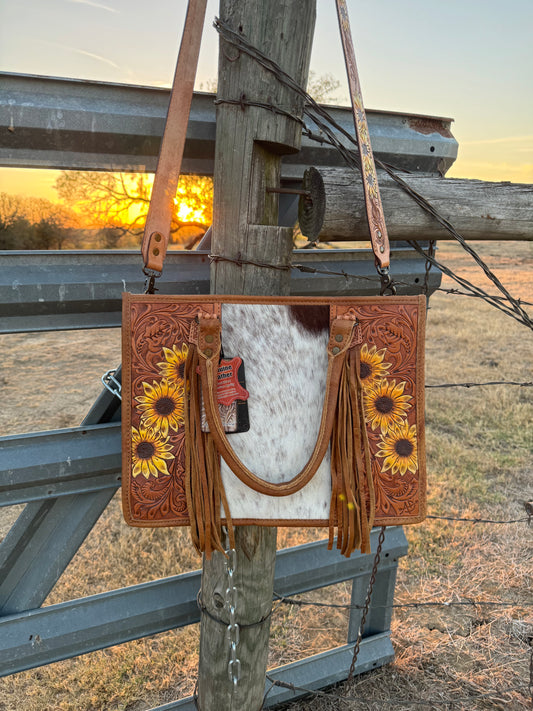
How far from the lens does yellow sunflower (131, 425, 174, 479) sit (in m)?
1.32

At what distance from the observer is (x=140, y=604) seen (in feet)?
5.96

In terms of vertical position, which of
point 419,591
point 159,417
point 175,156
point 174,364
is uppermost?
point 175,156

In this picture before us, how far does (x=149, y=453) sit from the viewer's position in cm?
133

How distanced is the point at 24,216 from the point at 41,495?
0.96 m

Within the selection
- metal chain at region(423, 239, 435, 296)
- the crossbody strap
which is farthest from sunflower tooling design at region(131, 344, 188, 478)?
metal chain at region(423, 239, 435, 296)

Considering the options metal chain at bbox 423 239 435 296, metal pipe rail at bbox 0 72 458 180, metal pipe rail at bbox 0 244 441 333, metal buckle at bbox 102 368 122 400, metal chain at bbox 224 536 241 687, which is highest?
metal pipe rail at bbox 0 72 458 180

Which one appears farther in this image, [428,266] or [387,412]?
[428,266]

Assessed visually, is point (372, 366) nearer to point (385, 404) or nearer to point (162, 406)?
point (385, 404)

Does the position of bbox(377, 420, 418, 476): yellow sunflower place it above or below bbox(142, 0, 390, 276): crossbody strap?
below

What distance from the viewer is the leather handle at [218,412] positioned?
1.23 meters

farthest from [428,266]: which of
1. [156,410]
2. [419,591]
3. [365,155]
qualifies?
[419,591]

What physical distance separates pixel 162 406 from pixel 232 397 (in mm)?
186

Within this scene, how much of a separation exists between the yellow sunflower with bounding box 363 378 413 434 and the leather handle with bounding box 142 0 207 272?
0.63 meters

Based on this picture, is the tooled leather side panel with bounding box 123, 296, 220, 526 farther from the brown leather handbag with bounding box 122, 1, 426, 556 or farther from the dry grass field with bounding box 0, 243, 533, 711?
the dry grass field with bounding box 0, 243, 533, 711
